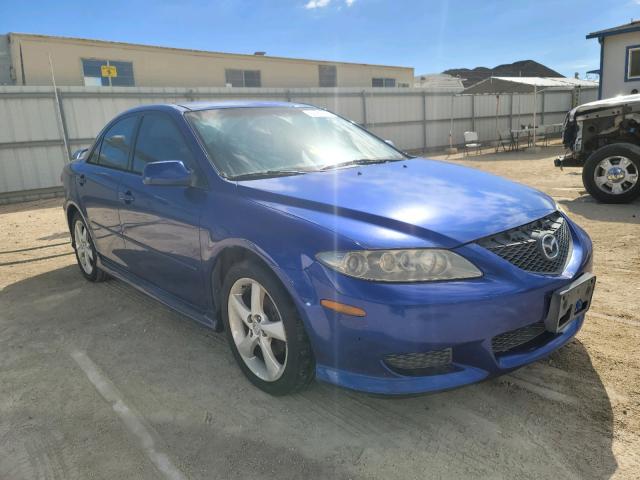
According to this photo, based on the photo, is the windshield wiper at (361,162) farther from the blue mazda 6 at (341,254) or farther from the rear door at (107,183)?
the rear door at (107,183)

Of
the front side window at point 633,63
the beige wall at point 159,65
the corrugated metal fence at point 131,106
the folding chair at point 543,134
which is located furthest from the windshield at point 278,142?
the front side window at point 633,63

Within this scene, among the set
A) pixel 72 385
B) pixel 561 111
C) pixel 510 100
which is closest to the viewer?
pixel 72 385

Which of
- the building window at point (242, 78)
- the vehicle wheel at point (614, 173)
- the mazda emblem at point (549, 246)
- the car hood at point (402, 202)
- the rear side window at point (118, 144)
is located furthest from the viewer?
the building window at point (242, 78)

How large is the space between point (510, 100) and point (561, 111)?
4123 millimetres

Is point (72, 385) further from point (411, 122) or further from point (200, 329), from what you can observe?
point (411, 122)

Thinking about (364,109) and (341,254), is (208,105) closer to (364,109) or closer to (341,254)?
(341,254)

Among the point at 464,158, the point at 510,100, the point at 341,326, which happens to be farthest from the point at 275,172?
the point at 510,100

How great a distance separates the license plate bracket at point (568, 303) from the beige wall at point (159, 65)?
18849 mm

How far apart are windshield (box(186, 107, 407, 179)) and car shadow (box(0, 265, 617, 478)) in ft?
4.09

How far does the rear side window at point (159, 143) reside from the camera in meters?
3.15

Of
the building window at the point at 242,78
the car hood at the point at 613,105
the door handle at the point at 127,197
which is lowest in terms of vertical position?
the door handle at the point at 127,197

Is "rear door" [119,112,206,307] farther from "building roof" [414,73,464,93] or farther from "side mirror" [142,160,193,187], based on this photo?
"building roof" [414,73,464,93]

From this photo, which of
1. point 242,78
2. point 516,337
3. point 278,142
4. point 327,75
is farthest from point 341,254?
point 327,75

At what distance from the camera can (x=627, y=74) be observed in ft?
55.5
